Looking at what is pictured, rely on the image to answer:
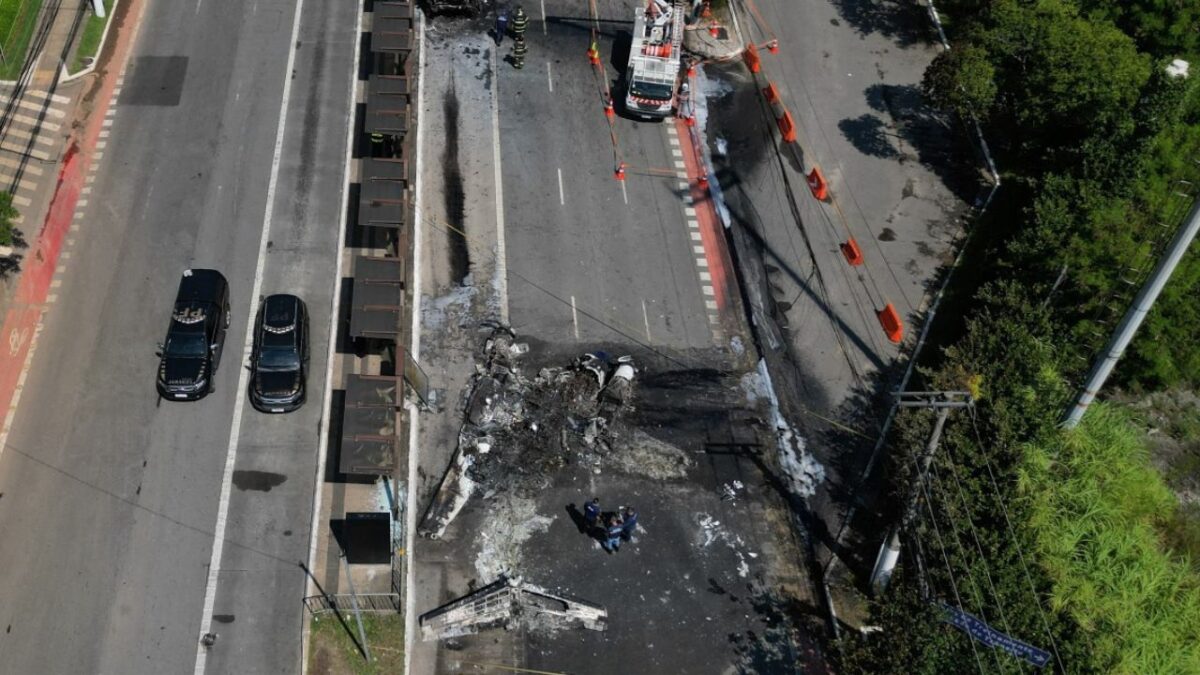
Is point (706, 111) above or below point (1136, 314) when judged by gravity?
below

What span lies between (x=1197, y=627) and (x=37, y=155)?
4819 centimetres

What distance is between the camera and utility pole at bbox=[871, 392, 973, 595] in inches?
1153

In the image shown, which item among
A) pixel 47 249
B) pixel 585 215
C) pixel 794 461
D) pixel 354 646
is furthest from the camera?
pixel 585 215

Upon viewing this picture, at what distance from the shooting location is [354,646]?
3372cm

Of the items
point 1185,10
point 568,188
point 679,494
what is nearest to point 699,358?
point 679,494

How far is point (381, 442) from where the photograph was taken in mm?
35969

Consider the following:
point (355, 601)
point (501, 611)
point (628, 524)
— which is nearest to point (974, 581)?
point (628, 524)

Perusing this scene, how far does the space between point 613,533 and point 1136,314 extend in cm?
1751

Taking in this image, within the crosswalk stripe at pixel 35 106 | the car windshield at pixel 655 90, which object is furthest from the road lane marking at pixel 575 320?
the crosswalk stripe at pixel 35 106

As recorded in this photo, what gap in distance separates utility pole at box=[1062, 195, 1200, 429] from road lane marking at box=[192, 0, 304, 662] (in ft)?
93.9

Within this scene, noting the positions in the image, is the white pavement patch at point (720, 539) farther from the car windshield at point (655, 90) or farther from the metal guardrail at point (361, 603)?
the car windshield at point (655, 90)

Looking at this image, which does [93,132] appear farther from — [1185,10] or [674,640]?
[1185,10]

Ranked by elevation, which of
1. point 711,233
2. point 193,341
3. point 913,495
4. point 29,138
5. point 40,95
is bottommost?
point 29,138

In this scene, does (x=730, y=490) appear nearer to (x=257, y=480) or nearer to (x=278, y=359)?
(x=257, y=480)
